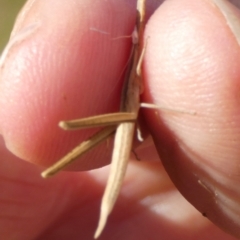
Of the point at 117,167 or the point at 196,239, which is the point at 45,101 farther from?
the point at 196,239

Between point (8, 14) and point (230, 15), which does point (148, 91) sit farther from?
point (8, 14)

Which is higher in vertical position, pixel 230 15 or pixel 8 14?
pixel 230 15

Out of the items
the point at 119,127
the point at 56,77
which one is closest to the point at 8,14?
the point at 56,77

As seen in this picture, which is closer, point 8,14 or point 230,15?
point 230,15

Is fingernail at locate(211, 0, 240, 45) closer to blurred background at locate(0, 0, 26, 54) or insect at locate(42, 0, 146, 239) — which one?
insect at locate(42, 0, 146, 239)

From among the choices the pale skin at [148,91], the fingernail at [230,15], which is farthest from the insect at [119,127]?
the fingernail at [230,15]

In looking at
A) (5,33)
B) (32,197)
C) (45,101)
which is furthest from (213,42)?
(5,33)
